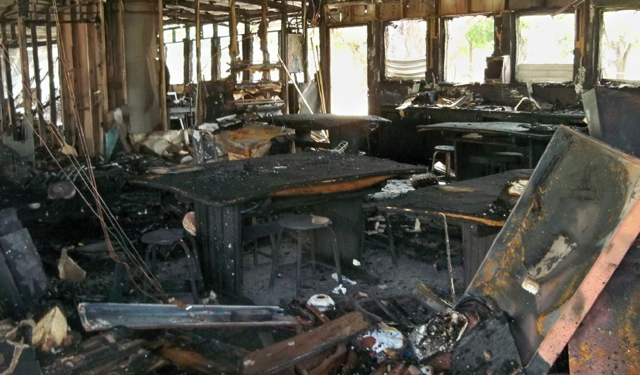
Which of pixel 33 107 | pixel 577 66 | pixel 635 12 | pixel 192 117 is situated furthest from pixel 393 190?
pixel 33 107

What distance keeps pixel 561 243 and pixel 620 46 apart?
7.51m

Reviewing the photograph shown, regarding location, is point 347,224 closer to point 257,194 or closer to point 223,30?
point 257,194

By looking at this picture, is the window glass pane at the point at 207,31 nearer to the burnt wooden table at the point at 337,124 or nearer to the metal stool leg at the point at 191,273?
the burnt wooden table at the point at 337,124

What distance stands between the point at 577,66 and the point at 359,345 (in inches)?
302

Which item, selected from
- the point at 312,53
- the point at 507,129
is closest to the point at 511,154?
the point at 507,129

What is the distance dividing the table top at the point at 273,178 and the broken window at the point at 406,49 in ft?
21.0

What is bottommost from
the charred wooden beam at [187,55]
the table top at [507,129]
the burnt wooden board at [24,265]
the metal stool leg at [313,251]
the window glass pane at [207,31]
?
the metal stool leg at [313,251]

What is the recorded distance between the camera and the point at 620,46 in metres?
9.82

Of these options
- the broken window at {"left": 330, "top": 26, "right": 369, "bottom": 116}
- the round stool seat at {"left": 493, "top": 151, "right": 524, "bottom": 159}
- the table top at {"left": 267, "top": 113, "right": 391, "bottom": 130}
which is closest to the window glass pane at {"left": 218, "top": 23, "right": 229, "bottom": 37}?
the broken window at {"left": 330, "top": 26, "right": 369, "bottom": 116}

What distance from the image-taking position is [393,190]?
9773 millimetres

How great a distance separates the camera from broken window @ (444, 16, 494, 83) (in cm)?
1186

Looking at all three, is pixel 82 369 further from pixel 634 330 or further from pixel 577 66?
pixel 577 66

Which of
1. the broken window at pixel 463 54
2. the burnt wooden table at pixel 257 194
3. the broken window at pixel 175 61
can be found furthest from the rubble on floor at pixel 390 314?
the broken window at pixel 175 61

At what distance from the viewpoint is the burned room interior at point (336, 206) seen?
3.47 metres
